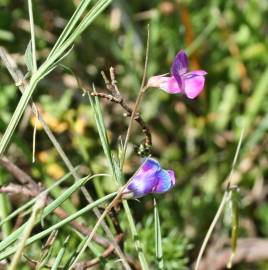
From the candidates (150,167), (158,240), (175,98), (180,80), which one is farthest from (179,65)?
(175,98)

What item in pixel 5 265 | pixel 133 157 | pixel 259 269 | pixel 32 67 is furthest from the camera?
pixel 133 157

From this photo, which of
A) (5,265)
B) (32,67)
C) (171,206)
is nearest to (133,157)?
(171,206)

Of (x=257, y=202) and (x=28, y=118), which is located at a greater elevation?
(x=28, y=118)

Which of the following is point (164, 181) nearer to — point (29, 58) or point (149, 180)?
point (149, 180)

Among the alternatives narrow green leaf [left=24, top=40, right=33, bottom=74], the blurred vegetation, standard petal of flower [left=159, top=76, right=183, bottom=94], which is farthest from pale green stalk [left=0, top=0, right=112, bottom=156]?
the blurred vegetation

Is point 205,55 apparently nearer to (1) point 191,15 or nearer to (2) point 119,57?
(1) point 191,15

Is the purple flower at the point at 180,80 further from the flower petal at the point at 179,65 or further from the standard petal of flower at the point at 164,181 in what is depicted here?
the standard petal of flower at the point at 164,181

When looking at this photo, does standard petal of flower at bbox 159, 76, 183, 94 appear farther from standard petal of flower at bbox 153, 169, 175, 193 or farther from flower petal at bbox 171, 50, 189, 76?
standard petal of flower at bbox 153, 169, 175, 193
